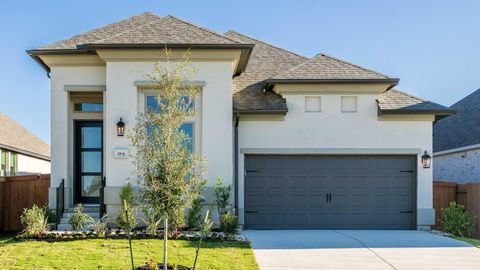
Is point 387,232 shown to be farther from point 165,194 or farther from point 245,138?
point 165,194

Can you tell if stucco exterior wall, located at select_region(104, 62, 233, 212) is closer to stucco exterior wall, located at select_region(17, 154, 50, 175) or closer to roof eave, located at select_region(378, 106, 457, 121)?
roof eave, located at select_region(378, 106, 457, 121)

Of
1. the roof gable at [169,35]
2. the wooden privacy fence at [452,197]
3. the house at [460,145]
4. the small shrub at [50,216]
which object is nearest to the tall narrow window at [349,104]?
the wooden privacy fence at [452,197]

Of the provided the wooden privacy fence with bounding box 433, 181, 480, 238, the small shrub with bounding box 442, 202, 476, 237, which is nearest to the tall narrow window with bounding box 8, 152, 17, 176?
the wooden privacy fence with bounding box 433, 181, 480, 238

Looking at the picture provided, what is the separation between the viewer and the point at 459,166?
722 inches

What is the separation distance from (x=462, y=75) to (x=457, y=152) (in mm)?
9764

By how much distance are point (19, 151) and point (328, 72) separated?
47.4 feet

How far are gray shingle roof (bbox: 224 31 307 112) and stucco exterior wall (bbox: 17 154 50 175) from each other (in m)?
11.7

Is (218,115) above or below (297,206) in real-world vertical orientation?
above

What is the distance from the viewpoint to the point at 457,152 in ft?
60.4

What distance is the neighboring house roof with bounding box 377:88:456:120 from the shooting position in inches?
533

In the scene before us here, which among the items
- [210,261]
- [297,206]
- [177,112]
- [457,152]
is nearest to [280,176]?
[297,206]

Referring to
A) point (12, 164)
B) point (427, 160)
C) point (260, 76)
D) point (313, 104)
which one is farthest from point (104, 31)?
point (427, 160)

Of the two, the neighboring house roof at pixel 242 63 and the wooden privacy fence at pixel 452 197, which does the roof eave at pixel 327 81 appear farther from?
the wooden privacy fence at pixel 452 197

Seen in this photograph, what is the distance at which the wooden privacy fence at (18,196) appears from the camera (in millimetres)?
14711
